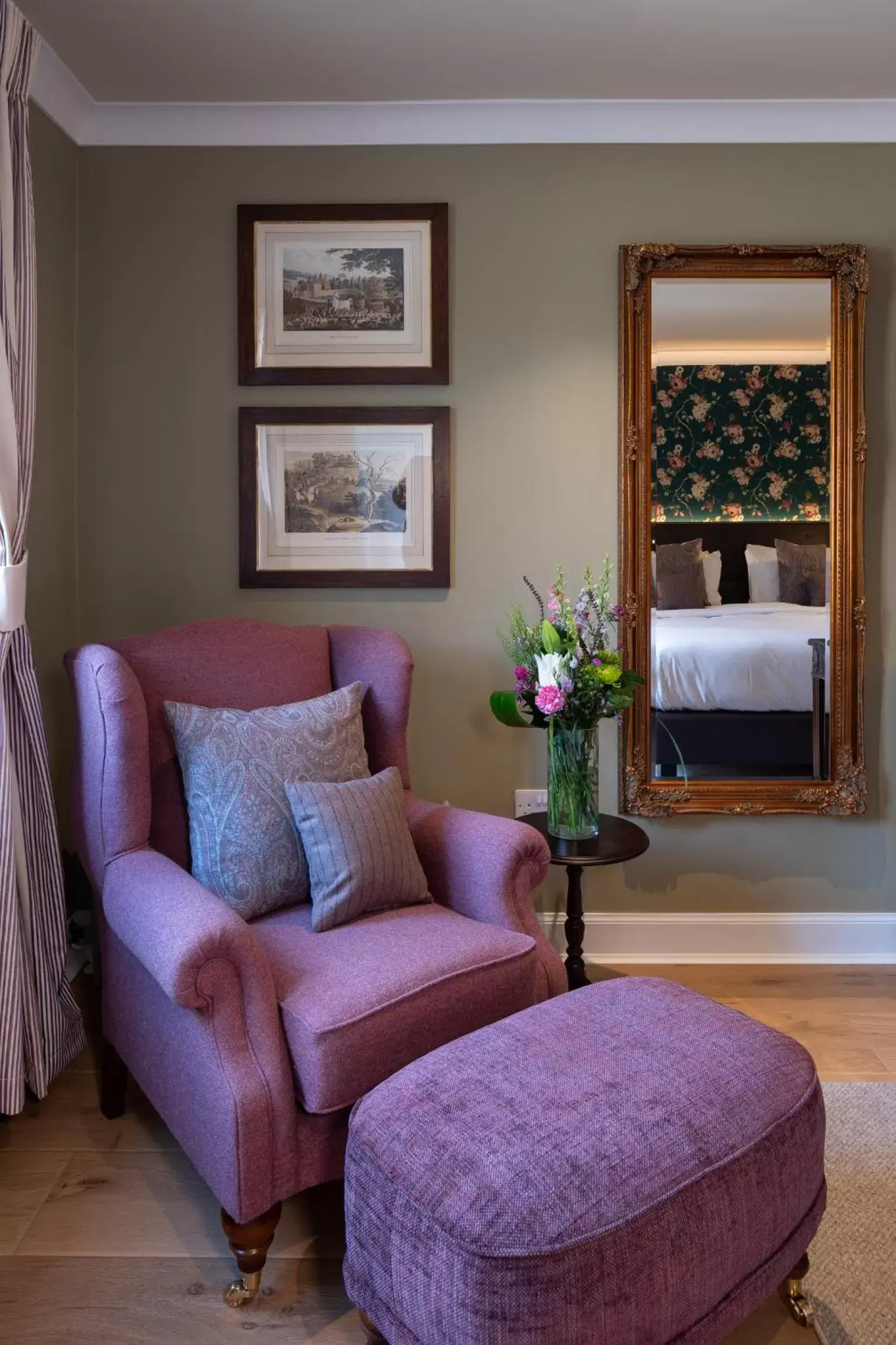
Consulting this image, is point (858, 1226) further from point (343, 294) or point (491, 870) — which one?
point (343, 294)

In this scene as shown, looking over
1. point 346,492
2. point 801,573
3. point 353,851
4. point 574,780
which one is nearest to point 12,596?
point 353,851

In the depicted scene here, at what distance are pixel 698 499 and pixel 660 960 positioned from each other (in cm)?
142

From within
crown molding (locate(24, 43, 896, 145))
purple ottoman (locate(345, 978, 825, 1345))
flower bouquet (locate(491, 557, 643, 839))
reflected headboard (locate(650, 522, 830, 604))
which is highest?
crown molding (locate(24, 43, 896, 145))

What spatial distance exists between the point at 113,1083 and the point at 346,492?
1687 mm

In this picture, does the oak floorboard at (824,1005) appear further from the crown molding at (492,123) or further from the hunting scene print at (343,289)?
the crown molding at (492,123)

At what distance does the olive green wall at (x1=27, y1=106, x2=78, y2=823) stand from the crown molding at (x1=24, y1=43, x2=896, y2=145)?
0.22 m

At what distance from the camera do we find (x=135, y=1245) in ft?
5.85

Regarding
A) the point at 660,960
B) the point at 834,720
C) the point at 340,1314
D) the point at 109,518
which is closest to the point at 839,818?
the point at 834,720

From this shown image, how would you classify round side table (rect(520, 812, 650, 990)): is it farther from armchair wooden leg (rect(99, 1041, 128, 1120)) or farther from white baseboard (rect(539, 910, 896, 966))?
armchair wooden leg (rect(99, 1041, 128, 1120))

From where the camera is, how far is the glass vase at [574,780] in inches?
96.3

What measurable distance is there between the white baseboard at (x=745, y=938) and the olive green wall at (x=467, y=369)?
56 cm

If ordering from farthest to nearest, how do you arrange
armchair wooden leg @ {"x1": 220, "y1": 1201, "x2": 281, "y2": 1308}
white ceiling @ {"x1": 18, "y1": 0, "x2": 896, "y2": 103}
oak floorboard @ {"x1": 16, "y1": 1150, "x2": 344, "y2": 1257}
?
white ceiling @ {"x1": 18, "y1": 0, "x2": 896, "y2": 103}
oak floorboard @ {"x1": 16, "y1": 1150, "x2": 344, "y2": 1257}
armchair wooden leg @ {"x1": 220, "y1": 1201, "x2": 281, "y2": 1308}

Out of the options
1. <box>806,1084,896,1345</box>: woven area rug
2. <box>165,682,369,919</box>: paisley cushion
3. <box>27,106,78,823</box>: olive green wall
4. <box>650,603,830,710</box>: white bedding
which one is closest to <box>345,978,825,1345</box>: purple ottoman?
<box>806,1084,896,1345</box>: woven area rug

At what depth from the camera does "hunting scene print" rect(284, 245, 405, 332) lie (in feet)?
9.21
